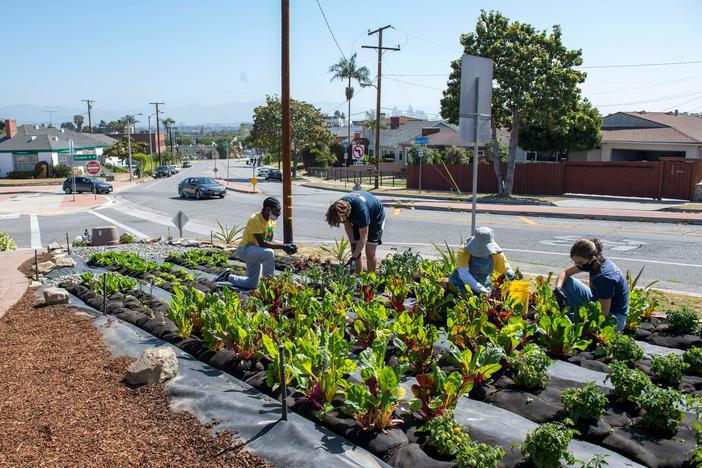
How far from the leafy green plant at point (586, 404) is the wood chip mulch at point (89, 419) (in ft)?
6.69

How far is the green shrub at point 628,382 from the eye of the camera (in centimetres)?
418

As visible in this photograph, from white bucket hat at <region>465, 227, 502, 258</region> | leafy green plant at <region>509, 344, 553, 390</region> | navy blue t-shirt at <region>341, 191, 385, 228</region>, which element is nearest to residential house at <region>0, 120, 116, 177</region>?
navy blue t-shirt at <region>341, 191, 385, 228</region>

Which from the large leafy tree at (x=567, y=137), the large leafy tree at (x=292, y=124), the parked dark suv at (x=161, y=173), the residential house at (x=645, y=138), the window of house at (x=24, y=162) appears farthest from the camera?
the parked dark suv at (x=161, y=173)

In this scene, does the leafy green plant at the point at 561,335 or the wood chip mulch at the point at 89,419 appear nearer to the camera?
the wood chip mulch at the point at 89,419

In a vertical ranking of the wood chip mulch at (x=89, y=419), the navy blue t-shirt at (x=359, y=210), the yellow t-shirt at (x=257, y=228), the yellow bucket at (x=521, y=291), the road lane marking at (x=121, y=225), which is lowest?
the road lane marking at (x=121, y=225)

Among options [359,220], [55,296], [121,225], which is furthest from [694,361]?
[121,225]

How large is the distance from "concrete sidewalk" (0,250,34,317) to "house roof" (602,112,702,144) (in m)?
31.5

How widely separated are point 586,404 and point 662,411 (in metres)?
0.45

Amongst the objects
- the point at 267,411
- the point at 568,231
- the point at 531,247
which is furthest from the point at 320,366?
the point at 568,231

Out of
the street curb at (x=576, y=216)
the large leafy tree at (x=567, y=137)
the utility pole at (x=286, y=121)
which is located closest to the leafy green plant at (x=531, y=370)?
the utility pole at (x=286, y=121)

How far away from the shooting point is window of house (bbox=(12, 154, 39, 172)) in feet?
179

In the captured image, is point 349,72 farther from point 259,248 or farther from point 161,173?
point 259,248

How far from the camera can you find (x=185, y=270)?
382 inches

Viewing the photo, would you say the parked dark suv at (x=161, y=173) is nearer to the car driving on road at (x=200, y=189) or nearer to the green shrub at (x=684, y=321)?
the car driving on road at (x=200, y=189)
